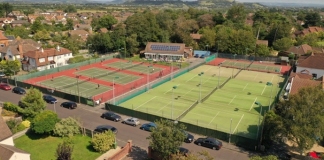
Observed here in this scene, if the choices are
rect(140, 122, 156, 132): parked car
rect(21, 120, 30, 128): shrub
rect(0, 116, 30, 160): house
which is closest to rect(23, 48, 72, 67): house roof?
rect(21, 120, 30, 128): shrub

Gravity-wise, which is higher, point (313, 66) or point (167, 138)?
point (313, 66)

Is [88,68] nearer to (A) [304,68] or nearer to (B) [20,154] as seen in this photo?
(B) [20,154]

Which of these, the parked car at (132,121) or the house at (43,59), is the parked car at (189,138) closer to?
the parked car at (132,121)

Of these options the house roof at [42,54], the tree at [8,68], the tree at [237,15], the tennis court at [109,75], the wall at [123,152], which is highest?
the tree at [237,15]

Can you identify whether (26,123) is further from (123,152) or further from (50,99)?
(123,152)

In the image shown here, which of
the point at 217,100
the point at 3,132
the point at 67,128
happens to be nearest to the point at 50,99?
the point at 67,128

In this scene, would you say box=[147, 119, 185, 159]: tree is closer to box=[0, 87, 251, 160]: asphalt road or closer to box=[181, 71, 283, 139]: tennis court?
box=[0, 87, 251, 160]: asphalt road

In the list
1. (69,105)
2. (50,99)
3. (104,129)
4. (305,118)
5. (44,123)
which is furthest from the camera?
(50,99)

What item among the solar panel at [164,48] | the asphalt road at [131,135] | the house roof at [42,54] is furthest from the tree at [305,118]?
the house roof at [42,54]
